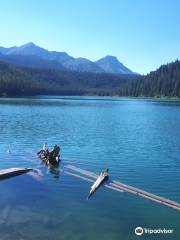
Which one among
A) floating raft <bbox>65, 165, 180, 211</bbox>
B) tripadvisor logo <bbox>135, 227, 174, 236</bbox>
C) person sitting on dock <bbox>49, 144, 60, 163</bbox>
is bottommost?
tripadvisor logo <bbox>135, 227, 174, 236</bbox>

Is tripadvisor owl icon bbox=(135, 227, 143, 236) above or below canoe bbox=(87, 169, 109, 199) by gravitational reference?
below

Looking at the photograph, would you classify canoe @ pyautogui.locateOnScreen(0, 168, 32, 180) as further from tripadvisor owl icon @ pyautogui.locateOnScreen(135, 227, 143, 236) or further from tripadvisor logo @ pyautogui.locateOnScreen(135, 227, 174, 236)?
tripadvisor logo @ pyautogui.locateOnScreen(135, 227, 174, 236)

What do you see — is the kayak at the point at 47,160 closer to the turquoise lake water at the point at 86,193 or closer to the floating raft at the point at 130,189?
the turquoise lake water at the point at 86,193

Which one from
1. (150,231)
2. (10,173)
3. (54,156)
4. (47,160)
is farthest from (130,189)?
(47,160)

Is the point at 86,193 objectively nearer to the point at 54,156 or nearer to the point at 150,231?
the point at 150,231

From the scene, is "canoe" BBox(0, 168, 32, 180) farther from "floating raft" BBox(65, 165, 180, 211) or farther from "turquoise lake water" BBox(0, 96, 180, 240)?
"floating raft" BBox(65, 165, 180, 211)

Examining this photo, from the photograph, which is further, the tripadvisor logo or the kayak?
the kayak

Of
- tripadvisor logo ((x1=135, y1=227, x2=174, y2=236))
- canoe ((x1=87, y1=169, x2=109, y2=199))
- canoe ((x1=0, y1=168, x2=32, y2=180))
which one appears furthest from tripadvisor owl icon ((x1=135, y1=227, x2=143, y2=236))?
canoe ((x1=0, y1=168, x2=32, y2=180))

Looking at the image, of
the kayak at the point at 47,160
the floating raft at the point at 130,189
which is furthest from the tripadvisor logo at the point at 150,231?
the kayak at the point at 47,160

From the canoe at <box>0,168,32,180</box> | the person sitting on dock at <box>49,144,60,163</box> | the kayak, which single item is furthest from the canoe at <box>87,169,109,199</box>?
the person sitting on dock at <box>49,144,60,163</box>

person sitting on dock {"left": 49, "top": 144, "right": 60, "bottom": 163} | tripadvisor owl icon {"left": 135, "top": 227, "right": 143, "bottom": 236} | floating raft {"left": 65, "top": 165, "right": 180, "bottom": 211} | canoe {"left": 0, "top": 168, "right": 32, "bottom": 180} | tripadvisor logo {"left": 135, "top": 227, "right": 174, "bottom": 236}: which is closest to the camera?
tripadvisor owl icon {"left": 135, "top": 227, "right": 143, "bottom": 236}

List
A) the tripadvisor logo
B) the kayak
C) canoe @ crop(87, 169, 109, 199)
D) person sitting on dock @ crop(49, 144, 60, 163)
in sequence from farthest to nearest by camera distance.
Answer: person sitting on dock @ crop(49, 144, 60, 163) < the kayak < canoe @ crop(87, 169, 109, 199) < the tripadvisor logo

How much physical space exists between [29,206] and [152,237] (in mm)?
10070

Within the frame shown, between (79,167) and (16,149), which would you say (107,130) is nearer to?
(16,149)
